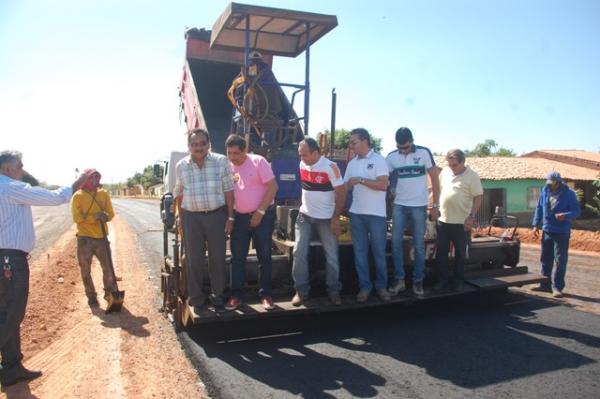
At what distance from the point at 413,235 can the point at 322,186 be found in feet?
4.29

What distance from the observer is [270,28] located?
716 centimetres

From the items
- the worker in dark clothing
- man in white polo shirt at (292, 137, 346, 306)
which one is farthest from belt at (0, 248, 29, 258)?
the worker in dark clothing

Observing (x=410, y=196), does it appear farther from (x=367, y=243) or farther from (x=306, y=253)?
(x=306, y=253)

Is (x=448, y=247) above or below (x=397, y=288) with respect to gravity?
above

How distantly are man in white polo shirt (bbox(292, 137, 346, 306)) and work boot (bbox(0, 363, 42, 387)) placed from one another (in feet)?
8.02

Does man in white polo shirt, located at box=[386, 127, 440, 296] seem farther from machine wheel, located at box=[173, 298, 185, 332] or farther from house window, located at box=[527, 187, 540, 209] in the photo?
house window, located at box=[527, 187, 540, 209]

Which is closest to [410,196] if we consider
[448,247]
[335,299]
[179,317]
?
[448,247]

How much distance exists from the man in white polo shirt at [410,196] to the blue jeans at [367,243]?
0.87ft

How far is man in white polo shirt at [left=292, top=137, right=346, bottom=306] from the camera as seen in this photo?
16.2 ft

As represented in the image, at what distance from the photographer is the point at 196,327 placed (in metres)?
5.24

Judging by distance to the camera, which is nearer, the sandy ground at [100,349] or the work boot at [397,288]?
the sandy ground at [100,349]

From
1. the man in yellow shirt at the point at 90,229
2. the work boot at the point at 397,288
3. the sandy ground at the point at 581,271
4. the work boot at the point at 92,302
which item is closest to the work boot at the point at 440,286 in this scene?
the work boot at the point at 397,288

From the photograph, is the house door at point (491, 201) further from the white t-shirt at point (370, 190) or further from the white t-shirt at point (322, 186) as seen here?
the white t-shirt at point (322, 186)

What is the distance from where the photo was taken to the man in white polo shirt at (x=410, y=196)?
538 centimetres
